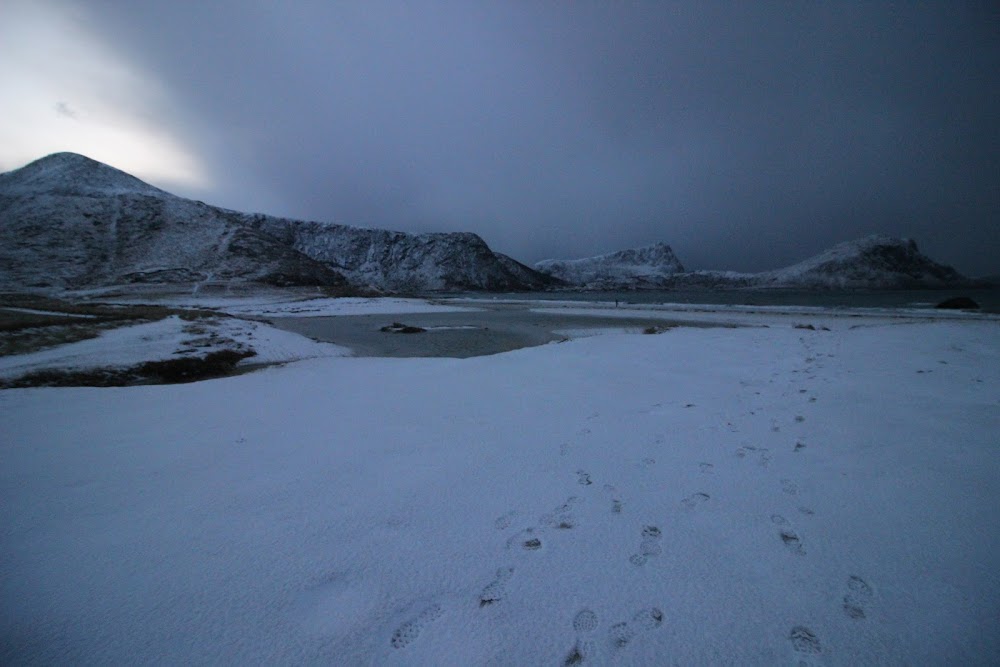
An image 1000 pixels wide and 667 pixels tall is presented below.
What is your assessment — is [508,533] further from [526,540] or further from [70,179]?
[70,179]

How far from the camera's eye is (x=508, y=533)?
240 cm

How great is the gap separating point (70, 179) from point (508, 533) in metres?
124

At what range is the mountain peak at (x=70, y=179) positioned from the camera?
73.1 meters

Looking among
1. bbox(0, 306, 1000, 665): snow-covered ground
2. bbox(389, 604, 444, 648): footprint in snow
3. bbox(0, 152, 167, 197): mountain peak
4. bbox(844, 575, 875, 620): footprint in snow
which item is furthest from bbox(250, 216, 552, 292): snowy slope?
bbox(844, 575, 875, 620): footprint in snow

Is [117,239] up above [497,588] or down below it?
above

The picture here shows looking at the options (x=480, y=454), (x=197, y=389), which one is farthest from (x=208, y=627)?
(x=197, y=389)

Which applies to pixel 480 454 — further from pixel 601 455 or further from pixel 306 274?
pixel 306 274

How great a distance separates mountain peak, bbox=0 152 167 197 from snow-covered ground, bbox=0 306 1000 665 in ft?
357

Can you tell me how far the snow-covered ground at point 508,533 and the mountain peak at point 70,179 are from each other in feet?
357

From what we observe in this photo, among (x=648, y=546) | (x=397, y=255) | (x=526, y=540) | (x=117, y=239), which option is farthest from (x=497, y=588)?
(x=397, y=255)

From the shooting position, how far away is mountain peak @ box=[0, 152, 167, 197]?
2879 inches

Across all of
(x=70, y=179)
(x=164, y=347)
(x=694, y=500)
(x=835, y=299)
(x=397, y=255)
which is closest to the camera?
(x=694, y=500)

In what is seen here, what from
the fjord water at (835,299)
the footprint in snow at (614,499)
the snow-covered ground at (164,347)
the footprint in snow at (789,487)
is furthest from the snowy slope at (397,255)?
the footprint in snow at (789,487)

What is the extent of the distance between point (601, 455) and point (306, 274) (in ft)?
268
